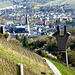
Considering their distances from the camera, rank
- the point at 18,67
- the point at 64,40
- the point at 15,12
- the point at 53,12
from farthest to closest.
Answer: the point at 15,12, the point at 53,12, the point at 64,40, the point at 18,67

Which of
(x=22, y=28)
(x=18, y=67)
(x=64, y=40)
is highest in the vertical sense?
(x=18, y=67)

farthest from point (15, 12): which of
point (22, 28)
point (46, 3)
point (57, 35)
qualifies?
point (57, 35)

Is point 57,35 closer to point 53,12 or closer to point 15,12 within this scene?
point 53,12

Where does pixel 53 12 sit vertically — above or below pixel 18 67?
below

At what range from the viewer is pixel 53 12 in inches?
4498

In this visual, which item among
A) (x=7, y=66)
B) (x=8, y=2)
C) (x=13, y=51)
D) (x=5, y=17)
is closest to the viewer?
(x=7, y=66)

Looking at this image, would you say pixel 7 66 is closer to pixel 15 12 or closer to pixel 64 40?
pixel 64 40

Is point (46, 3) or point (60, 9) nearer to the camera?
point (60, 9)

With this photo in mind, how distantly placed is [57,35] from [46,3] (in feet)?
381

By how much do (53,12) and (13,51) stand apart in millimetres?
107210

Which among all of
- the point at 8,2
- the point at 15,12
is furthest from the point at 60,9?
the point at 8,2

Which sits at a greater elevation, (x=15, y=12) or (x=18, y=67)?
(x=18, y=67)

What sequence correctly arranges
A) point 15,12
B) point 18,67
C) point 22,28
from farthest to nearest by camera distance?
point 15,12 → point 22,28 → point 18,67

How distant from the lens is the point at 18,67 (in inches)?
163
